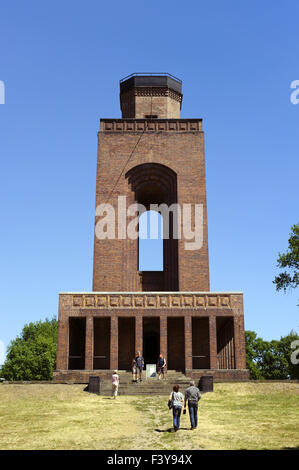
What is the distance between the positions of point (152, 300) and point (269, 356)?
34.4 m

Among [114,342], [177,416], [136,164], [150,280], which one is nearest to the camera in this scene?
[177,416]

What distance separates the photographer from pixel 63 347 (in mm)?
28812

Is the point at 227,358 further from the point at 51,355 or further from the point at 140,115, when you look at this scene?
the point at 51,355

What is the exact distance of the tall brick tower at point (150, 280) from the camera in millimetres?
29422

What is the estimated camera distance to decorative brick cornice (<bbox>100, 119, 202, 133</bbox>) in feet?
120

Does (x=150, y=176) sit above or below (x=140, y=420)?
above

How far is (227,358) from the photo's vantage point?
3052cm

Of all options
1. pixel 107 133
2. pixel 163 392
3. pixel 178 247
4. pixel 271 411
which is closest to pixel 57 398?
pixel 163 392

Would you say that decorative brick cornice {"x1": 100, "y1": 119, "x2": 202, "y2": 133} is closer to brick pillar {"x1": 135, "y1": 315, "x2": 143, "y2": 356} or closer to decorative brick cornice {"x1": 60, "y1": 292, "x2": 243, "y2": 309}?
decorative brick cornice {"x1": 60, "y1": 292, "x2": 243, "y2": 309}

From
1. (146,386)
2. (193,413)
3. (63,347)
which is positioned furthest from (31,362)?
(193,413)

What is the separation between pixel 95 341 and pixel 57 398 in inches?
420

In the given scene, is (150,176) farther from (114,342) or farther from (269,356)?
(269,356)

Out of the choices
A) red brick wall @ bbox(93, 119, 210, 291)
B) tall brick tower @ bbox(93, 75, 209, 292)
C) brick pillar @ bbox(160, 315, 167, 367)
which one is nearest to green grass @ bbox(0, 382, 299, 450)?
brick pillar @ bbox(160, 315, 167, 367)

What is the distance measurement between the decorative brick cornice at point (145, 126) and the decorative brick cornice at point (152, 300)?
42.2ft
